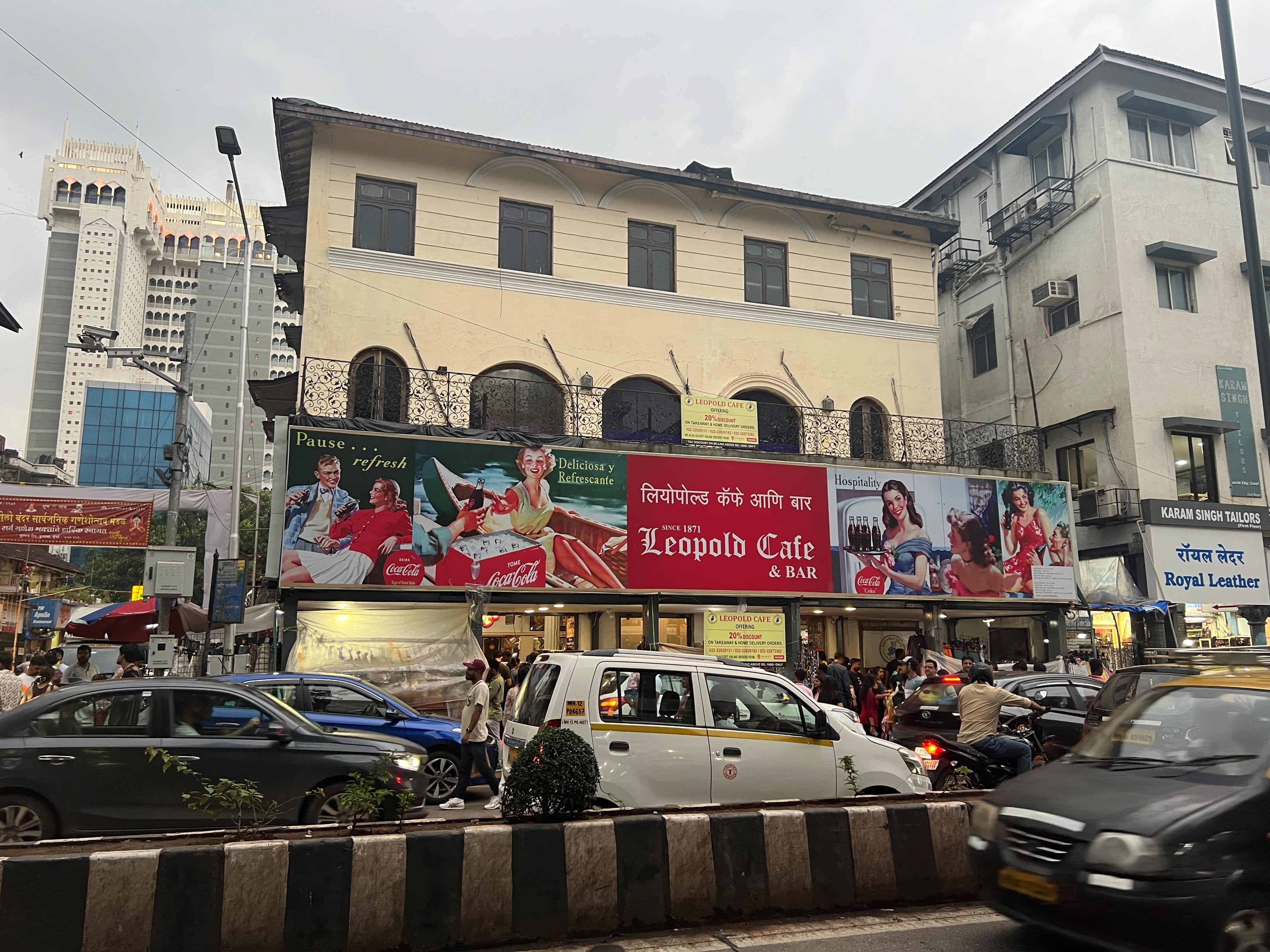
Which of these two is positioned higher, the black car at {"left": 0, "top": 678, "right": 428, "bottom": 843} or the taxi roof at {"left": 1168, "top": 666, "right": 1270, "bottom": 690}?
the taxi roof at {"left": 1168, "top": 666, "right": 1270, "bottom": 690}

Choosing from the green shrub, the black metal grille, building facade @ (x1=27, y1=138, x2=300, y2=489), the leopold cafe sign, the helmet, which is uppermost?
building facade @ (x1=27, y1=138, x2=300, y2=489)

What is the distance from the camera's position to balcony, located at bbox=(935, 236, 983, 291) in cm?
3144

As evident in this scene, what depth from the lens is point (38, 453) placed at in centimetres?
14100

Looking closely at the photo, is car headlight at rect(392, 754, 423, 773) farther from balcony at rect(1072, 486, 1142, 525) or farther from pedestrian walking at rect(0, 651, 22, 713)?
balcony at rect(1072, 486, 1142, 525)

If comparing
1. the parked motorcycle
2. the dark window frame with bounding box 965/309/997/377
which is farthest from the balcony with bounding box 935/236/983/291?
the parked motorcycle

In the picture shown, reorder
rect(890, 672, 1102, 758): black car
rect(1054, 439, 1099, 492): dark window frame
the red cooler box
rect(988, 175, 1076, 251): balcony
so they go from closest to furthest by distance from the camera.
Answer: rect(890, 672, 1102, 758): black car
the red cooler box
rect(1054, 439, 1099, 492): dark window frame
rect(988, 175, 1076, 251): balcony

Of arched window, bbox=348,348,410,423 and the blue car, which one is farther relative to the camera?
arched window, bbox=348,348,410,423

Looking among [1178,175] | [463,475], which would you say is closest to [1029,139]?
[1178,175]

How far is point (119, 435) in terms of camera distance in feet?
393

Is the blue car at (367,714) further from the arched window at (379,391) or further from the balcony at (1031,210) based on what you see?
the balcony at (1031,210)

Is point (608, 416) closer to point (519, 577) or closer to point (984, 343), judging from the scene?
point (519, 577)

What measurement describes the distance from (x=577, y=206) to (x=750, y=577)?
9.44m

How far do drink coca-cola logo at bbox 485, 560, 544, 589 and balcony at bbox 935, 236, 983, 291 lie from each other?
64.7ft

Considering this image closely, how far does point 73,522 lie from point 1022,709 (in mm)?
25007
